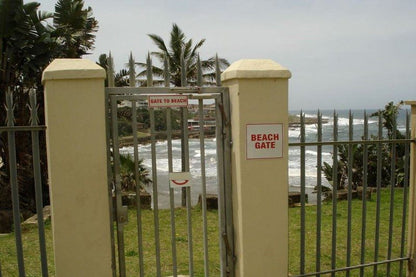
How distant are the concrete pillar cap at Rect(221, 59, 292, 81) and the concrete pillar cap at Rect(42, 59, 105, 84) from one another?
3.69 ft

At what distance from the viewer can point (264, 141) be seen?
3297 mm

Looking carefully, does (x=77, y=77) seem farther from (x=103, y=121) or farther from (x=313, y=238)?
(x=313, y=238)

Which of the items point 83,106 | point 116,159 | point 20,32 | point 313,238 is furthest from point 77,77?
point 20,32

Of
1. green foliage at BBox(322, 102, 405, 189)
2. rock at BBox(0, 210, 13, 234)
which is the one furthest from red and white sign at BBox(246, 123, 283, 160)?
green foliage at BBox(322, 102, 405, 189)

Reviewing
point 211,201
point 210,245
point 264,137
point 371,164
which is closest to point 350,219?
point 264,137

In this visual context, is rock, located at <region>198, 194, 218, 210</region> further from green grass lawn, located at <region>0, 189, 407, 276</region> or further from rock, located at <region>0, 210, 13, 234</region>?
rock, located at <region>0, 210, 13, 234</region>

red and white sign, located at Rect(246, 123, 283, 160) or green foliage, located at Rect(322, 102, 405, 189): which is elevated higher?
red and white sign, located at Rect(246, 123, 283, 160)

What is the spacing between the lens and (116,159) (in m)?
3.09

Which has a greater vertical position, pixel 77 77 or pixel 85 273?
pixel 77 77

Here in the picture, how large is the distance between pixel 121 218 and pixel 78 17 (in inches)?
432

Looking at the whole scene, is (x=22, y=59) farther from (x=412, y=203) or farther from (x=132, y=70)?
(x=412, y=203)

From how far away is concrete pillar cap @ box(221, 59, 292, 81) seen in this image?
3164 mm

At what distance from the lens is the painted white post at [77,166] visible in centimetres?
284

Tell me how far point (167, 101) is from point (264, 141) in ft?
3.11
